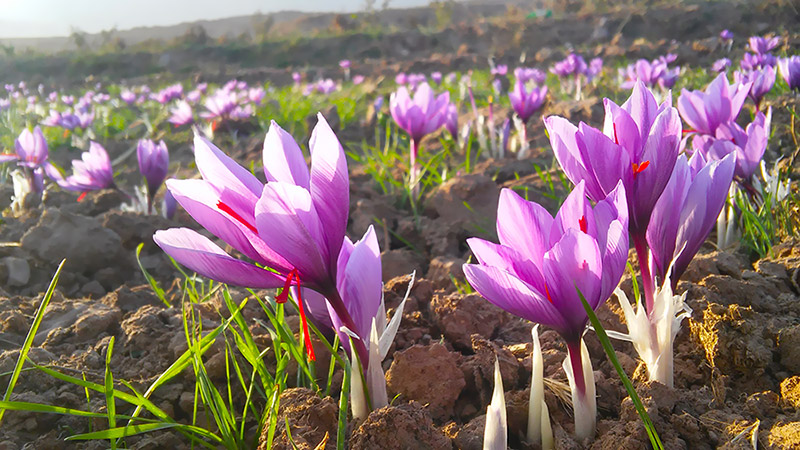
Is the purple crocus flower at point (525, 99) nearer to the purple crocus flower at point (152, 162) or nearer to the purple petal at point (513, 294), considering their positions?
the purple crocus flower at point (152, 162)

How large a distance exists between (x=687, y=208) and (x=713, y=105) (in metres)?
0.93

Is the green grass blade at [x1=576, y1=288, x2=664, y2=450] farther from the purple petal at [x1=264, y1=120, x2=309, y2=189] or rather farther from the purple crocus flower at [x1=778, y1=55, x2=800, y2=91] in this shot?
the purple crocus flower at [x1=778, y1=55, x2=800, y2=91]

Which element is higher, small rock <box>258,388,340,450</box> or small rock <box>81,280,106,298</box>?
small rock <box>258,388,340,450</box>

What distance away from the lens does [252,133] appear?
20.5ft

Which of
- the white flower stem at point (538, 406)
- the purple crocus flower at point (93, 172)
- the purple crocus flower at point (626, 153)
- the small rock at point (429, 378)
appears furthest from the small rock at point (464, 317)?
the purple crocus flower at point (93, 172)

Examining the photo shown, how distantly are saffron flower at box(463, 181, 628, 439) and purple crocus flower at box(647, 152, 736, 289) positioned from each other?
0.56 feet

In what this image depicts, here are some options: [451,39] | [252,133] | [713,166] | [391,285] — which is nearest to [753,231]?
[713,166]

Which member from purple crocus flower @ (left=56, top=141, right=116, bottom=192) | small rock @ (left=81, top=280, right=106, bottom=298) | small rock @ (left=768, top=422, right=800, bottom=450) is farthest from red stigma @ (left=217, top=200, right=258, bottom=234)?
purple crocus flower @ (left=56, top=141, right=116, bottom=192)

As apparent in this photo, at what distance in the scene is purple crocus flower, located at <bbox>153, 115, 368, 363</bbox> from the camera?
81 cm

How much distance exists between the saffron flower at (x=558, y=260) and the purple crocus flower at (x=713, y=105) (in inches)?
42.8

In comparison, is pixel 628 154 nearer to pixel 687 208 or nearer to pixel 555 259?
pixel 687 208

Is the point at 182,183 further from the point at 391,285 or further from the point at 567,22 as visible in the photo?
the point at 567,22

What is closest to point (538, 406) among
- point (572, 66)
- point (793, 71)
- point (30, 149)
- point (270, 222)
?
point (270, 222)

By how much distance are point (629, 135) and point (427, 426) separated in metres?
0.60
